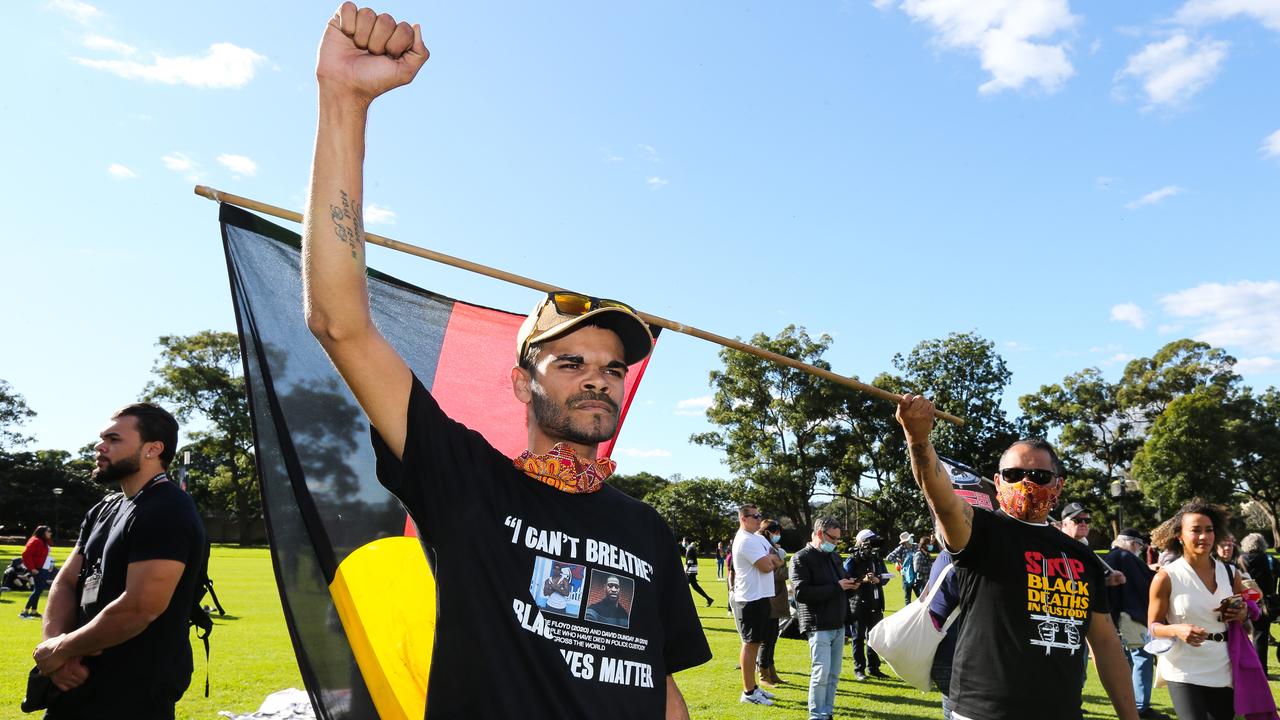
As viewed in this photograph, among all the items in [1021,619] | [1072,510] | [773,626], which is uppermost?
[1072,510]

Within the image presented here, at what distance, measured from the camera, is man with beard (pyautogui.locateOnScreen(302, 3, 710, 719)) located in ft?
6.46

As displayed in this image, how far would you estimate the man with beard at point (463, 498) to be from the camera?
1.97 meters

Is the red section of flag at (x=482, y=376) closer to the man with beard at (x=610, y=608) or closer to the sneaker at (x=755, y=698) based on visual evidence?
the man with beard at (x=610, y=608)

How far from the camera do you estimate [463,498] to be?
211 cm

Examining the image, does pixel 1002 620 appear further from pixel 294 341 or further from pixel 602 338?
pixel 294 341

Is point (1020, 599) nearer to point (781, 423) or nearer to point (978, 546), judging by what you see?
point (978, 546)

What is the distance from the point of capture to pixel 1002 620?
4.13 metres

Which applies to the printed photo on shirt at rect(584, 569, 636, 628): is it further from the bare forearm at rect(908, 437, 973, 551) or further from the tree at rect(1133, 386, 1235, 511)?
the tree at rect(1133, 386, 1235, 511)

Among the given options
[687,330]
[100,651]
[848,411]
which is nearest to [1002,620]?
[687,330]

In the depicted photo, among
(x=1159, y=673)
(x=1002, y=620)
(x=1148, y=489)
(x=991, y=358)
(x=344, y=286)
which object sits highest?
(x=991, y=358)

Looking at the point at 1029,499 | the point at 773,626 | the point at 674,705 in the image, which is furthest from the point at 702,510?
the point at 674,705

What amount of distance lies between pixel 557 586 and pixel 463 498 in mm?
313

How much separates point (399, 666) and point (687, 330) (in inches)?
67.1

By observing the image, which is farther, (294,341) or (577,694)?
(294,341)
